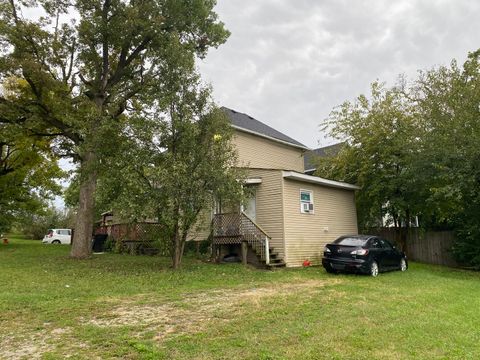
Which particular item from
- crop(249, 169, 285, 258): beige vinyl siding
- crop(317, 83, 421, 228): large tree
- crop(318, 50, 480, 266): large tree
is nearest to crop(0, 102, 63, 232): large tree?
crop(249, 169, 285, 258): beige vinyl siding

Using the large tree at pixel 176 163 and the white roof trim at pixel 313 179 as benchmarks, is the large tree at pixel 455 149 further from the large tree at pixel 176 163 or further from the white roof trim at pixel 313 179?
the large tree at pixel 176 163

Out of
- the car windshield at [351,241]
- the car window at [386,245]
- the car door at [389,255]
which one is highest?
the car windshield at [351,241]

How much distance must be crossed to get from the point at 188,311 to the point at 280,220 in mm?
8581

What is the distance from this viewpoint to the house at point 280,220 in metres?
14.8

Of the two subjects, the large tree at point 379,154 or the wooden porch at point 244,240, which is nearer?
the wooden porch at point 244,240

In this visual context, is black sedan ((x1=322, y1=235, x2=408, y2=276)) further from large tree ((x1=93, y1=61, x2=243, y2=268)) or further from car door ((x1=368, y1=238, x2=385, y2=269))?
large tree ((x1=93, y1=61, x2=243, y2=268))

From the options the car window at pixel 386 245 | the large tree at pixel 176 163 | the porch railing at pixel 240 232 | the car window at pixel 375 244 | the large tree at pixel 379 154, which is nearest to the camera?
the large tree at pixel 176 163

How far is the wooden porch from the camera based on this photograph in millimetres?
14448

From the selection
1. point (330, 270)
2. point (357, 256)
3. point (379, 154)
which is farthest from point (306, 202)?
point (379, 154)

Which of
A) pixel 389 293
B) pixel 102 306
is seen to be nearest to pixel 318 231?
pixel 389 293

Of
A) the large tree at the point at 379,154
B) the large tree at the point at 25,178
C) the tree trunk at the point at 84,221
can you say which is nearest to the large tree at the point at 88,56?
the tree trunk at the point at 84,221

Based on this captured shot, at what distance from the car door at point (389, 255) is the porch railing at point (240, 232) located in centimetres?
412

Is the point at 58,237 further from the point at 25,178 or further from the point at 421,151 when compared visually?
the point at 421,151

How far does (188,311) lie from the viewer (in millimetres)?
6824
